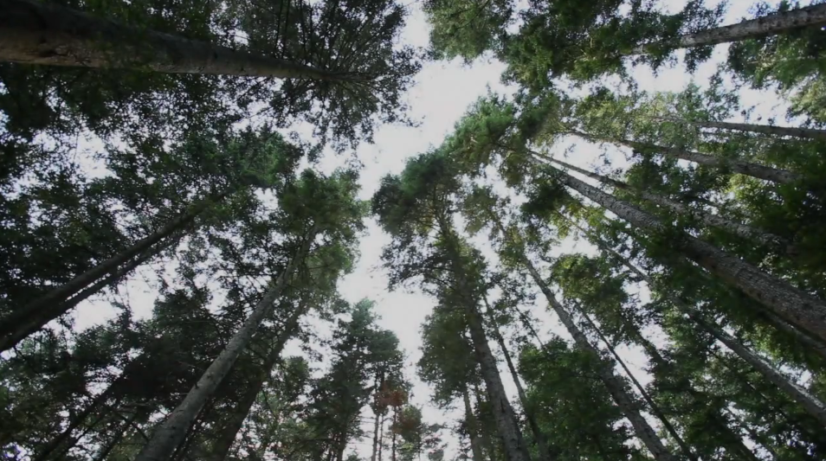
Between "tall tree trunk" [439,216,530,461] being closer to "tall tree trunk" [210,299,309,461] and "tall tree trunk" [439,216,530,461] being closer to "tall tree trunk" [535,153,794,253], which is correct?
"tall tree trunk" [535,153,794,253]

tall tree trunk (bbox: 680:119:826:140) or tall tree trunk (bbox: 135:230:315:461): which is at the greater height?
tall tree trunk (bbox: 680:119:826:140)

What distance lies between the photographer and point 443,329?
12.3 meters

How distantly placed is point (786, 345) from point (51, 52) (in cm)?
1144

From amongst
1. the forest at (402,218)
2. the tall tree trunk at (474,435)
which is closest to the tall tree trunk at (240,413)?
the forest at (402,218)

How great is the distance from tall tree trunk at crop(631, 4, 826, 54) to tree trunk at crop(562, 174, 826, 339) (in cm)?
460

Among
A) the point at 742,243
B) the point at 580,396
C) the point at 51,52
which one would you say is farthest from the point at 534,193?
the point at 51,52

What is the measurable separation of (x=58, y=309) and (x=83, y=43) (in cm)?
840

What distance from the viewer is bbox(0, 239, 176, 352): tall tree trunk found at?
7.32 meters

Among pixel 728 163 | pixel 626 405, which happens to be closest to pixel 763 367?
pixel 626 405

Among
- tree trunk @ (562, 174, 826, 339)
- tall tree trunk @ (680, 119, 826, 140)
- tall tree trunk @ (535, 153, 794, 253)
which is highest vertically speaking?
tall tree trunk @ (680, 119, 826, 140)

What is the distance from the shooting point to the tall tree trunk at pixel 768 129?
1047 centimetres

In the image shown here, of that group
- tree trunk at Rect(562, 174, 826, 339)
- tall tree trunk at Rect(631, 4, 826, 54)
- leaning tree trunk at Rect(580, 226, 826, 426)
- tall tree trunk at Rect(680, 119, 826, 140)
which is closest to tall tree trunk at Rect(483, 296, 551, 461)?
leaning tree trunk at Rect(580, 226, 826, 426)

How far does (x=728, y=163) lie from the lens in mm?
9203

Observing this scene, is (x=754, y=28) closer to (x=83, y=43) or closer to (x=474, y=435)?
(x=83, y=43)
